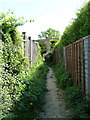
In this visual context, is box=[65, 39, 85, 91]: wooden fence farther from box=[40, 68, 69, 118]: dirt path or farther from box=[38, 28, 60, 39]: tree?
box=[38, 28, 60, 39]: tree

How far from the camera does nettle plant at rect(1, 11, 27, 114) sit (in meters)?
3.48

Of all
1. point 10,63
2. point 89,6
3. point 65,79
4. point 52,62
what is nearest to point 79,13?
point 89,6

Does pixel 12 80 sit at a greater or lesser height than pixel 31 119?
greater

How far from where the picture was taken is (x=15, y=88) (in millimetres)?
3898

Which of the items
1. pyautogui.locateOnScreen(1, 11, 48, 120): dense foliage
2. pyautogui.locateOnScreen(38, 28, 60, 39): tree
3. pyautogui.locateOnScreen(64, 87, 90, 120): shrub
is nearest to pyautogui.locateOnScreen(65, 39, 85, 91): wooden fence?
pyautogui.locateOnScreen(64, 87, 90, 120): shrub

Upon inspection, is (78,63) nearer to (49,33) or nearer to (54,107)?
(54,107)

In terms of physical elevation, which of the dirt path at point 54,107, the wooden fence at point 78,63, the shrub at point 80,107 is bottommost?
the dirt path at point 54,107

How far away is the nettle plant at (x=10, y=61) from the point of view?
3.48 metres

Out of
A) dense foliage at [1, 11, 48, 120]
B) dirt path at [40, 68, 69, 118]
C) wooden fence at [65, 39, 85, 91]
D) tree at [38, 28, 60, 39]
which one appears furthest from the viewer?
tree at [38, 28, 60, 39]

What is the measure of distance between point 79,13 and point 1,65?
422cm

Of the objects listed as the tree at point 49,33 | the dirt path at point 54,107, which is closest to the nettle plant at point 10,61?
the dirt path at point 54,107

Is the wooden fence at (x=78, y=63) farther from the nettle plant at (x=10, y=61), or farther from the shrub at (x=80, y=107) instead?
the nettle plant at (x=10, y=61)

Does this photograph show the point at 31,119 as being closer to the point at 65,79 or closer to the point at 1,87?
the point at 1,87

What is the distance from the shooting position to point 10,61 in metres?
3.88
